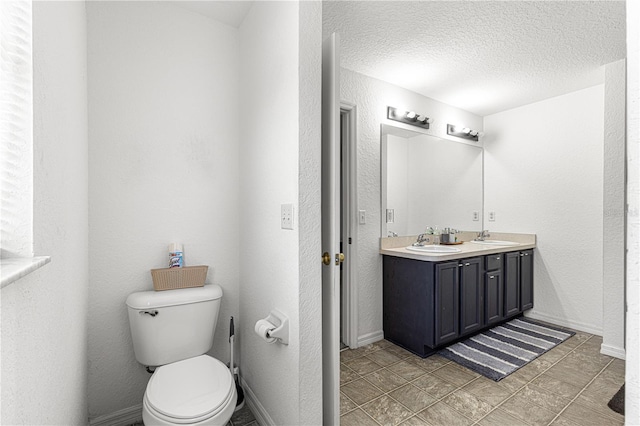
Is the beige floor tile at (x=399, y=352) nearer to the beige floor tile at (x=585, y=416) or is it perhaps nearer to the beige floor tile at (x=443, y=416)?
the beige floor tile at (x=443, y=416)

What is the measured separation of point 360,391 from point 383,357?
526 millimetres

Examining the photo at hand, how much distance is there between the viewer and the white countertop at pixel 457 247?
7.87ft

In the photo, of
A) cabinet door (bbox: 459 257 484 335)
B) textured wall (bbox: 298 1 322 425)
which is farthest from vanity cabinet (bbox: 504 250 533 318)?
textured wall (bbox: 298 1 322 425)

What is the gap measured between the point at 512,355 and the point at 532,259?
→ 1.39m

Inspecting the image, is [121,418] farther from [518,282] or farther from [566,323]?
[566,323]

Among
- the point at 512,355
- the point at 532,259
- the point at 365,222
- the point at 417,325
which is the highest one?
the point at 365,222

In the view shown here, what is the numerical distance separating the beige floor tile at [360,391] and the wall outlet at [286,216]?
1.29m

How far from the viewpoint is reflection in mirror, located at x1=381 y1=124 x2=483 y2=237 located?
2.88 meters

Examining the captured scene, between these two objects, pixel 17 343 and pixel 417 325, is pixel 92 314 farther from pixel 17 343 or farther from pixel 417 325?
pixel 417 325

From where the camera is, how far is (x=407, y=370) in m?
2.24

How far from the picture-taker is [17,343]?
65 centimetres

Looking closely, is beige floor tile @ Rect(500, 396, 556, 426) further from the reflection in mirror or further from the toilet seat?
the toilet seat

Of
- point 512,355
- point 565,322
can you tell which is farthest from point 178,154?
point 565,322

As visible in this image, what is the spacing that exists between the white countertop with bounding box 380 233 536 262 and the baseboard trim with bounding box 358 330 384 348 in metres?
0.74
